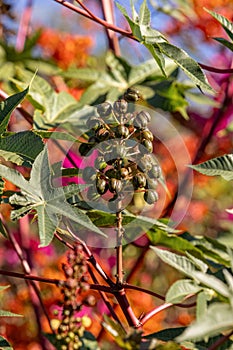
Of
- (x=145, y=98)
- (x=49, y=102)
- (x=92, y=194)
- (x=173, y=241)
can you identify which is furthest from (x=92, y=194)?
(x=145, y=98)

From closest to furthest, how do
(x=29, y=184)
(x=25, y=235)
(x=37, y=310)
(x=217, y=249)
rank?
(x=29, y=184)
(x=217, y=249)
(x=37, y=310)
(x=25, y=235)

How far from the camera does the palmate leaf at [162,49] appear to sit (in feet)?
2.47

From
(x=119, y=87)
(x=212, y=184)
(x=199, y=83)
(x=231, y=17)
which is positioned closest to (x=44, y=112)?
(x=119, y=87)

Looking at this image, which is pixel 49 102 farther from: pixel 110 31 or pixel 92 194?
pixel 92 194

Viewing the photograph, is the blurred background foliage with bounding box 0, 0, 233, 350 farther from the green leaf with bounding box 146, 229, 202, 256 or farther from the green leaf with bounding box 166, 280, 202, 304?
the green leaf with bounding box 166, 280, 202, 304

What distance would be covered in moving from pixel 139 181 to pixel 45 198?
0.35 ft

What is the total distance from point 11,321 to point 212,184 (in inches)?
40.3

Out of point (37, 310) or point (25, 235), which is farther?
point (25, 235)

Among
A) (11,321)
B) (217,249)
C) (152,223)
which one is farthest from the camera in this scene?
(11,321)

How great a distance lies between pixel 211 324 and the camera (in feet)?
1.57

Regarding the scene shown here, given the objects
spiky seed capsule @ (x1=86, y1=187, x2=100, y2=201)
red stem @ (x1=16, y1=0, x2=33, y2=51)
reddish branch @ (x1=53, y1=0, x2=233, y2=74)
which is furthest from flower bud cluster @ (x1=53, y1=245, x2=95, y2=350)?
red stem @ (x1=16, y1=0, x2=33, y2=51)

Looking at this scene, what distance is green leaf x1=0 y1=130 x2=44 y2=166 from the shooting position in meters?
0.74

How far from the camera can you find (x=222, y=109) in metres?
1.41

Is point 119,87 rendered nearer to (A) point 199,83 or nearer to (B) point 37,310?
(B) point 37,310
